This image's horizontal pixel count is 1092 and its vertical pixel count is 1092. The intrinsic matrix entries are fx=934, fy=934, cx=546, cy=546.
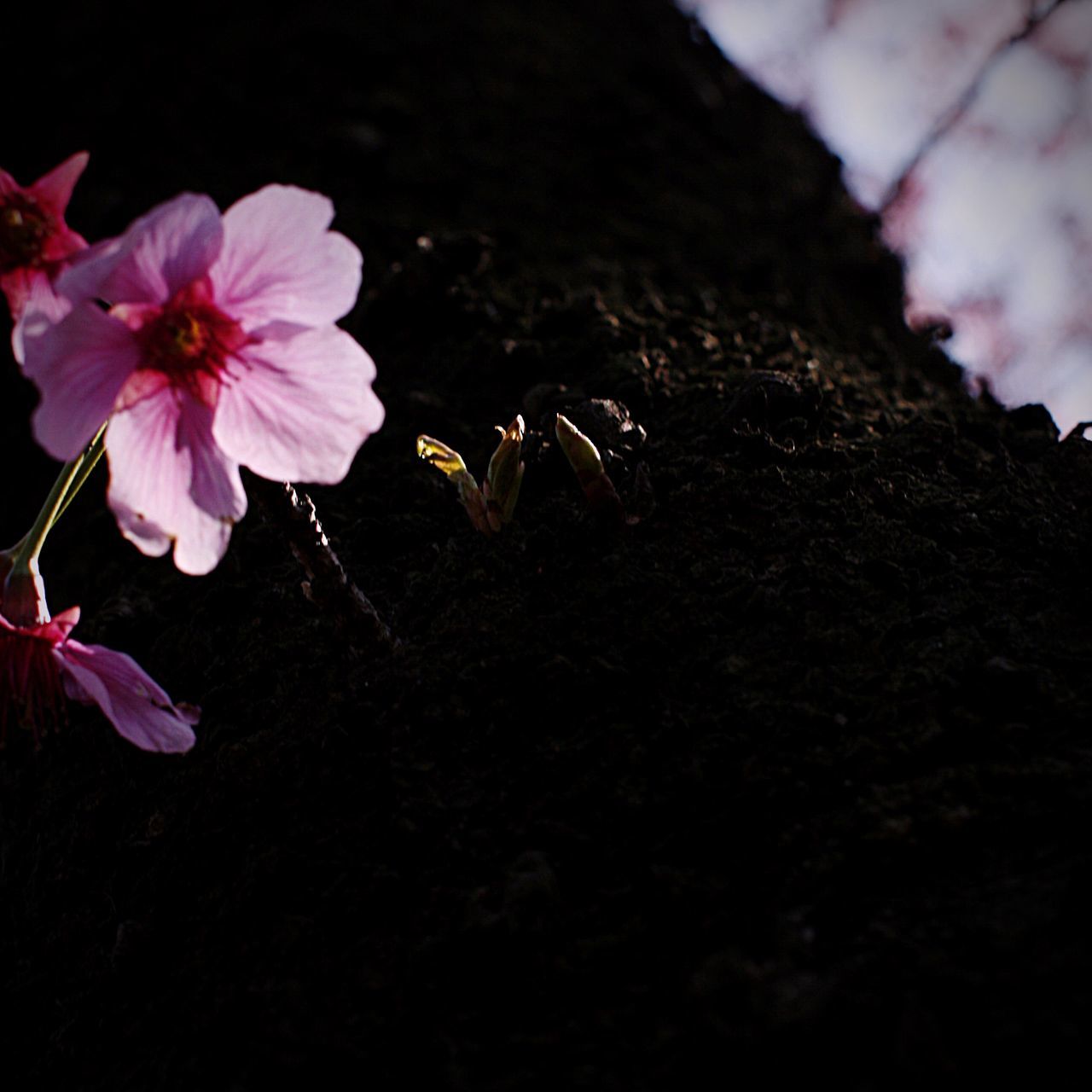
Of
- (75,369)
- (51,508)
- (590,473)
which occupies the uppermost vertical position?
(590,473)

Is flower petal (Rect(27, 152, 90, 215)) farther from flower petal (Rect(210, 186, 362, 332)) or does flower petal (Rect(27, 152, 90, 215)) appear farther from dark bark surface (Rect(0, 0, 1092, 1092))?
dark bark surface (Rect(0, 0, 1092, 1092))

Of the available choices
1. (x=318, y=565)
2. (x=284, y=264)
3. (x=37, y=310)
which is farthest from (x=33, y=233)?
(x=318, y=565)

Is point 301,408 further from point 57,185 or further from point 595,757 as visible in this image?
point 595,757

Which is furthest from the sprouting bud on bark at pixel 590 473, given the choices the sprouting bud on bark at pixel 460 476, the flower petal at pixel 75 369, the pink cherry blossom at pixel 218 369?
the flower petal at pixel 75 369

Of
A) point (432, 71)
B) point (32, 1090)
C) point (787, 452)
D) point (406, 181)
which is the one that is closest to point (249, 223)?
point (787, 452)

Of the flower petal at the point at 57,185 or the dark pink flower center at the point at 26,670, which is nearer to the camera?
the flower petal at the point at 57,185

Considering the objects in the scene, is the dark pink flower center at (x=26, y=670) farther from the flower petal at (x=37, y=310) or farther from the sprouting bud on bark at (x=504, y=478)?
the sprouting bud on bark at (x=504, y=478)

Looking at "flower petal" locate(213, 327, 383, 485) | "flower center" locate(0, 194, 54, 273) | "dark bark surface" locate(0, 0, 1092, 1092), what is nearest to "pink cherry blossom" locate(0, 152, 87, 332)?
"flower center" locate(0, 194, 54, 273)
